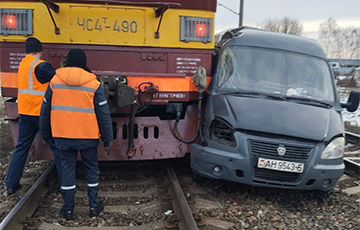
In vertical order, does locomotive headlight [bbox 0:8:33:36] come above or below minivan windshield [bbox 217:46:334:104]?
above

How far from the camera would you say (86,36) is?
17.3ft

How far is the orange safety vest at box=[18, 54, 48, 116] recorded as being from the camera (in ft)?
15.8

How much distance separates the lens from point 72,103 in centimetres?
419

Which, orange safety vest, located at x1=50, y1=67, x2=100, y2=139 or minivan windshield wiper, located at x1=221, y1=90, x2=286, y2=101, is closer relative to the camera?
orange safety vest, located at x1=50, y1=67, x2=100, y2=139

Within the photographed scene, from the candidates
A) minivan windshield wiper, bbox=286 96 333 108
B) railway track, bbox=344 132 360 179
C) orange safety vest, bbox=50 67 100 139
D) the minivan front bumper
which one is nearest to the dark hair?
orange safety vest, bbox=50 67 100 139

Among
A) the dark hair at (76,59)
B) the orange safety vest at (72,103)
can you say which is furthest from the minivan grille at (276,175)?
the dark hair at (76,59)

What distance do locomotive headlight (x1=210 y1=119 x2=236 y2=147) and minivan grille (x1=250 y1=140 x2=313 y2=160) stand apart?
28 cm

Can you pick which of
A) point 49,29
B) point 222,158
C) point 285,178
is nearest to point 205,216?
point 222,158

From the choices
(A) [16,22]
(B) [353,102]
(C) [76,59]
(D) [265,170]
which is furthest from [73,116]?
(B) [353,102]

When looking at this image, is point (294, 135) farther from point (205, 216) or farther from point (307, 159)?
point (205, 216)

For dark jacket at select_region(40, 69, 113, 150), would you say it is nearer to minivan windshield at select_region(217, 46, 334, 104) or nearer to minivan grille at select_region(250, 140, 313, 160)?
minivan grille at select_region(250, 140, 313, 160)

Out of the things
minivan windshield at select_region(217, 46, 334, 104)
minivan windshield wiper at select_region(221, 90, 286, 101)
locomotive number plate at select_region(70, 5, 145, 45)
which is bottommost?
minivan windshield wiper at select_region(221, 90, 286, 101)

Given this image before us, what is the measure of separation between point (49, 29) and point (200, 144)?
2.60m

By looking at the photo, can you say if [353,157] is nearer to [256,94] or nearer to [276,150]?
[256,94]
